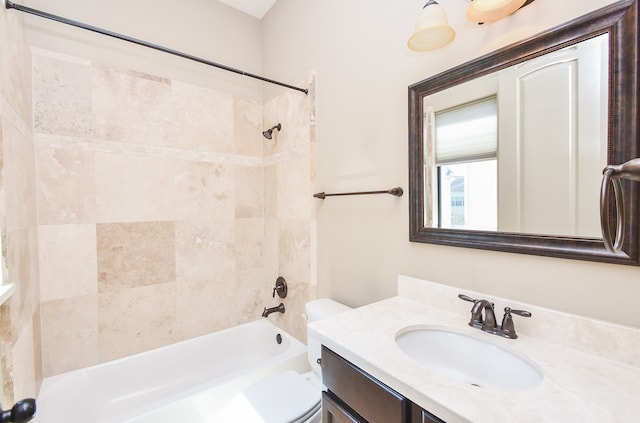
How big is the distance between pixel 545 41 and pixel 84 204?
2.34 m

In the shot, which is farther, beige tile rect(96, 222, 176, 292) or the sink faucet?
beige tile rect(96, 222, 176, 292)

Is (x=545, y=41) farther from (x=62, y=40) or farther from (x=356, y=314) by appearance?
(x=62, y=40)

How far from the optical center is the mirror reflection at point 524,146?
82cm

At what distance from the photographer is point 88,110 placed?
171 centimetres

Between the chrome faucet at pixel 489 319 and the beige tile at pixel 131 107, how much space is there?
207 cm

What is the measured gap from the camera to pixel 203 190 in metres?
2.12

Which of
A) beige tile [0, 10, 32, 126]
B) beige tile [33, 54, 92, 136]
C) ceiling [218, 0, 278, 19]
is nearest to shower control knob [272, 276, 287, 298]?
beige tile [33, 54, 92, 136]

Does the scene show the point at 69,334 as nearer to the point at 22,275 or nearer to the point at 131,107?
the point at 22,275

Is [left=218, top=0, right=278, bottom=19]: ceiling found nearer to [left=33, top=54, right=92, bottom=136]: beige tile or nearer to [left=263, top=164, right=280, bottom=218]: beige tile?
[left=33, top=54, right=92, bottom=136]: beige tile

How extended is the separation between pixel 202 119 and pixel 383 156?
1463 mm

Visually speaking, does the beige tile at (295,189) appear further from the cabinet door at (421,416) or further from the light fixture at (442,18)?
the cabinet door at (421,416)

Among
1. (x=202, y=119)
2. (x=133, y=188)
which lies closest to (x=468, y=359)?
(x=133, y=188)

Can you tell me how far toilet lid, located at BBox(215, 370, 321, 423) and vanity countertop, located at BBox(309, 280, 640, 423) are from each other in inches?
20.9

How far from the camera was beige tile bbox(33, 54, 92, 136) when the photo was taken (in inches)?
61.9
